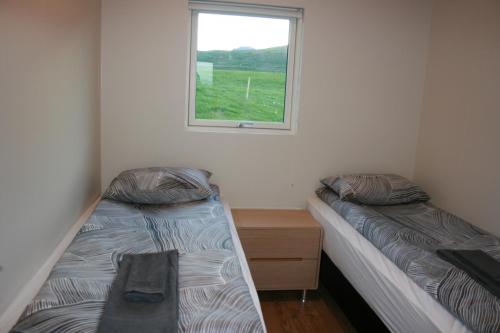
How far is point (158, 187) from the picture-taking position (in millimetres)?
2346

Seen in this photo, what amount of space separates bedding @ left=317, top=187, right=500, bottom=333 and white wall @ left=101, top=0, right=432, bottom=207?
392mm

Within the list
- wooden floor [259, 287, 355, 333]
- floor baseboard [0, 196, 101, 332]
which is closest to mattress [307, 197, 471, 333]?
wooden floor [259, 287, 355, 333]

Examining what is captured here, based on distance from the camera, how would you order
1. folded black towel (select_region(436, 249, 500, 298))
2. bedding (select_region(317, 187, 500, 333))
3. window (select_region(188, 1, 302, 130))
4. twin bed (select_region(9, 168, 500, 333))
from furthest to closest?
1. window (select_region(188, 1, 302, 130))
2. folded black towel (select_region(436, 249, 500, 298))
3. bedding (select_region(317, 187, 500, 333))
4. twin bed (select_region(9, 168, 500, 333))

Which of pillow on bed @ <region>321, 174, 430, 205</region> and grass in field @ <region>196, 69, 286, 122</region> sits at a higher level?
grass in field @ <region>196, 69, 286, 122</region>

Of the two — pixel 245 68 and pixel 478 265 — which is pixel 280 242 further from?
pixel 245 68

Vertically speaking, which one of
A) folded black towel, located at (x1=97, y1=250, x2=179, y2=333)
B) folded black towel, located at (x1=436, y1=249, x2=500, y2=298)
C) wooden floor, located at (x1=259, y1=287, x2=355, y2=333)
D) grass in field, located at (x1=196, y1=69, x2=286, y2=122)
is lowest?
wooden floor, located at (x1=259, y1=287, x2=355, y2=333)

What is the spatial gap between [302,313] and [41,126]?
1843 millimetres

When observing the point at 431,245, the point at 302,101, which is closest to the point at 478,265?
the point at 431,245

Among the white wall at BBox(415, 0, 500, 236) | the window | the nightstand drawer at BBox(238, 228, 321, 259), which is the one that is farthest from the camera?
the window

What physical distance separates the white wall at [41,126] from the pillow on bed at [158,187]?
240 mm

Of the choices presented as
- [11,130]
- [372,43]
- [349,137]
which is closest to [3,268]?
[11,130]

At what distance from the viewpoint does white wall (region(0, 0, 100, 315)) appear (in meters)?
1.38

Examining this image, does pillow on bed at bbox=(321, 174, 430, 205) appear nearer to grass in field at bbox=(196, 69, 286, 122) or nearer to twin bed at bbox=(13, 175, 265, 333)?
grass in field at bbox=(196, 69, 286, 122)

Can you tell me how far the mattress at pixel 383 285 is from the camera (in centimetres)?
141
